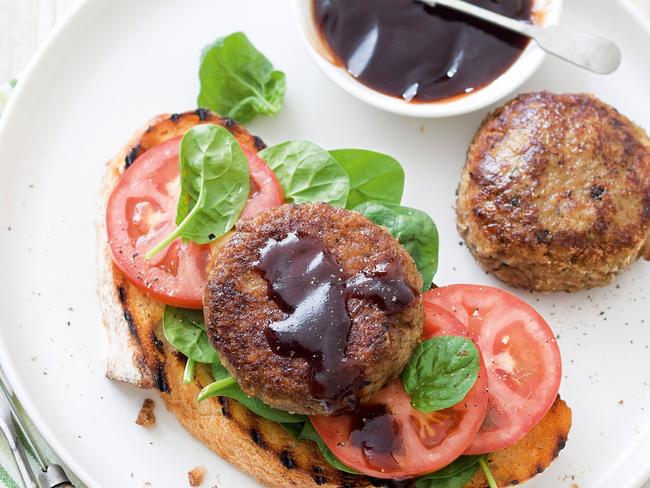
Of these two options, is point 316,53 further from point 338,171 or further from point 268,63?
point 338,171

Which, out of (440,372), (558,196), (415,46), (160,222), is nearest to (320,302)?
(440,372)

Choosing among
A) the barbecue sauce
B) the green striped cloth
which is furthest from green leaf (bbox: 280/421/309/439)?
the barbecue sauce

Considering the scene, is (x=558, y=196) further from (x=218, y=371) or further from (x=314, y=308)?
(x=218, y=371)

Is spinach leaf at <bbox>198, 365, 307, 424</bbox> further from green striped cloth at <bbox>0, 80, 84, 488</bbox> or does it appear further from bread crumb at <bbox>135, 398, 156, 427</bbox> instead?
green striped cloth at <bbox>0, 80, 84, 488</bbox>

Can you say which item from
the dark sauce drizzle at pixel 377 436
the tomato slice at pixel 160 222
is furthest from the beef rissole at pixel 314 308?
the tomato slice at pixel 160 222

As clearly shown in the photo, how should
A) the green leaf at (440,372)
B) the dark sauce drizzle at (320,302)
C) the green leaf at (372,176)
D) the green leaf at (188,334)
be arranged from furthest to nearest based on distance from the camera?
the green leaf at (372,176)
the green leaf at (188,334)
the green leaf at (440,372)
the dark sauce drizzle at (320,302)

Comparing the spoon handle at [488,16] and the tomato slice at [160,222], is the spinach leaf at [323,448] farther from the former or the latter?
the spoon handle at [488,16]
